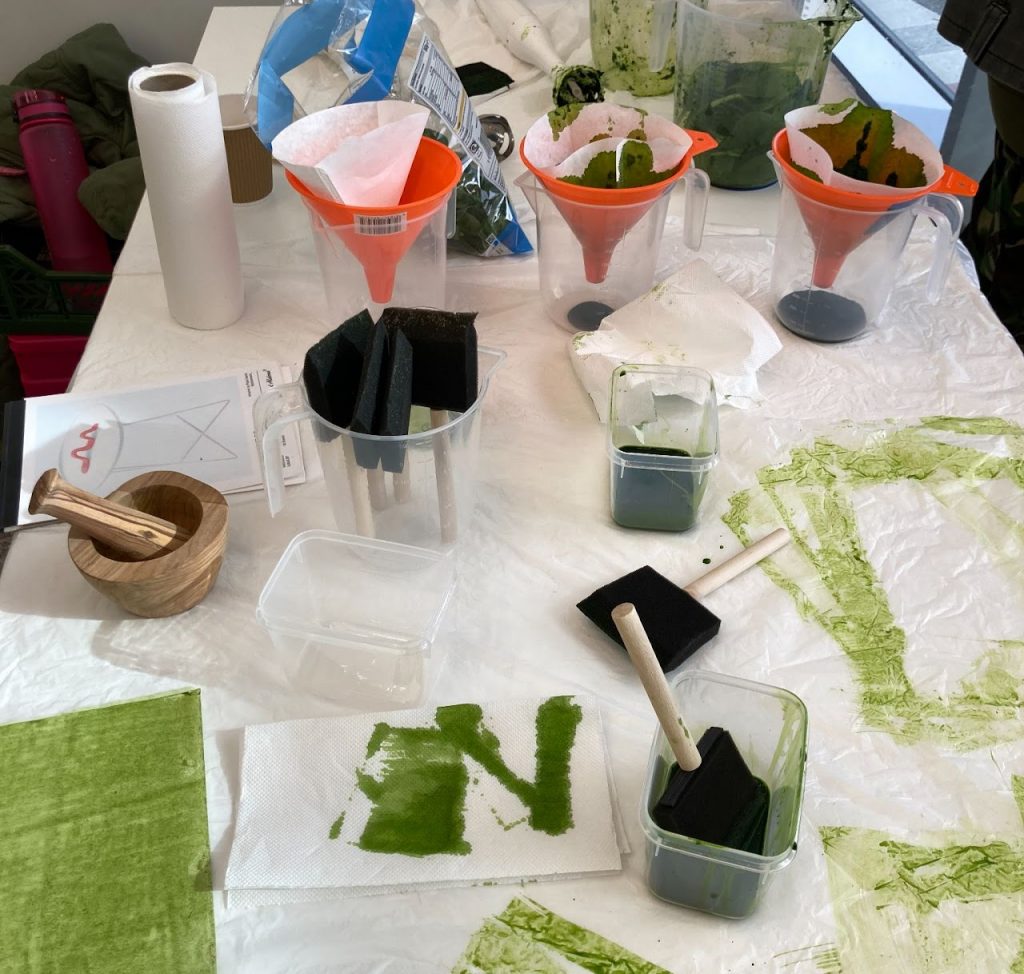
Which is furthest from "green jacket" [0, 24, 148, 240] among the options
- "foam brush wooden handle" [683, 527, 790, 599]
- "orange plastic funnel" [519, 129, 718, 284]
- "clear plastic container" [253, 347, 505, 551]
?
"foam brush wooden handle" [683, 527, 790, 599]

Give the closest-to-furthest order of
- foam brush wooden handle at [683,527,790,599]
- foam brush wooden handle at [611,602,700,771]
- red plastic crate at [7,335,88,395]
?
1. foam brush wooden handle at [611,602,700,771]
2. foam brush wooden handle at [683,527,790,599]
3. red plastic crate at [7,335,88,395]

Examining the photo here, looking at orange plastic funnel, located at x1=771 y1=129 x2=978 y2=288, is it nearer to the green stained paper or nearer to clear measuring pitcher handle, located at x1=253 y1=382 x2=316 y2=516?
the green stained paper

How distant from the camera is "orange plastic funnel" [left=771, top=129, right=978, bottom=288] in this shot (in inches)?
37.0

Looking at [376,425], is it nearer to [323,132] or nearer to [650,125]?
[323,132]

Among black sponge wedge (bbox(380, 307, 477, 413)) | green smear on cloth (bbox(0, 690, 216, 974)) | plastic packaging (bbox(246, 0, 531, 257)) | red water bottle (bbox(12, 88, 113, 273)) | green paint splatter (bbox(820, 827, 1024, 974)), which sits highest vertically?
plastic packaging (bbox(246, 0, 531, 257))

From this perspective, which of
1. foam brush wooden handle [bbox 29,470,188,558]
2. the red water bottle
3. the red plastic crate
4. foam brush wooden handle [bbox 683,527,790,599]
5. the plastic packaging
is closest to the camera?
foam brush wooden handle [bbox 29,470,188,558]

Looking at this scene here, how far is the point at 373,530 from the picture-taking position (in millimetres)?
829

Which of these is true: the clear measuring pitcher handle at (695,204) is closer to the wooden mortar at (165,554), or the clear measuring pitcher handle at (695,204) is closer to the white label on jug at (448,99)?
the white label on jug at (448,99)

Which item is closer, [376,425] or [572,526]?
[376,425]

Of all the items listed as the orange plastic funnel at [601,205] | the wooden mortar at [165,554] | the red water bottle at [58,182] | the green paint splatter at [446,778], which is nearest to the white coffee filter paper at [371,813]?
the green paint splatter at [446,778]

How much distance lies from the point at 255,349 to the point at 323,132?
0.24 meters

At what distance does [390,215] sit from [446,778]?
1.70 ft

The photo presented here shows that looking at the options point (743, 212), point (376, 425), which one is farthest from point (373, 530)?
point (743, 212)

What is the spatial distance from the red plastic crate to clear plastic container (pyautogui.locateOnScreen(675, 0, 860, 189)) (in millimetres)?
973
